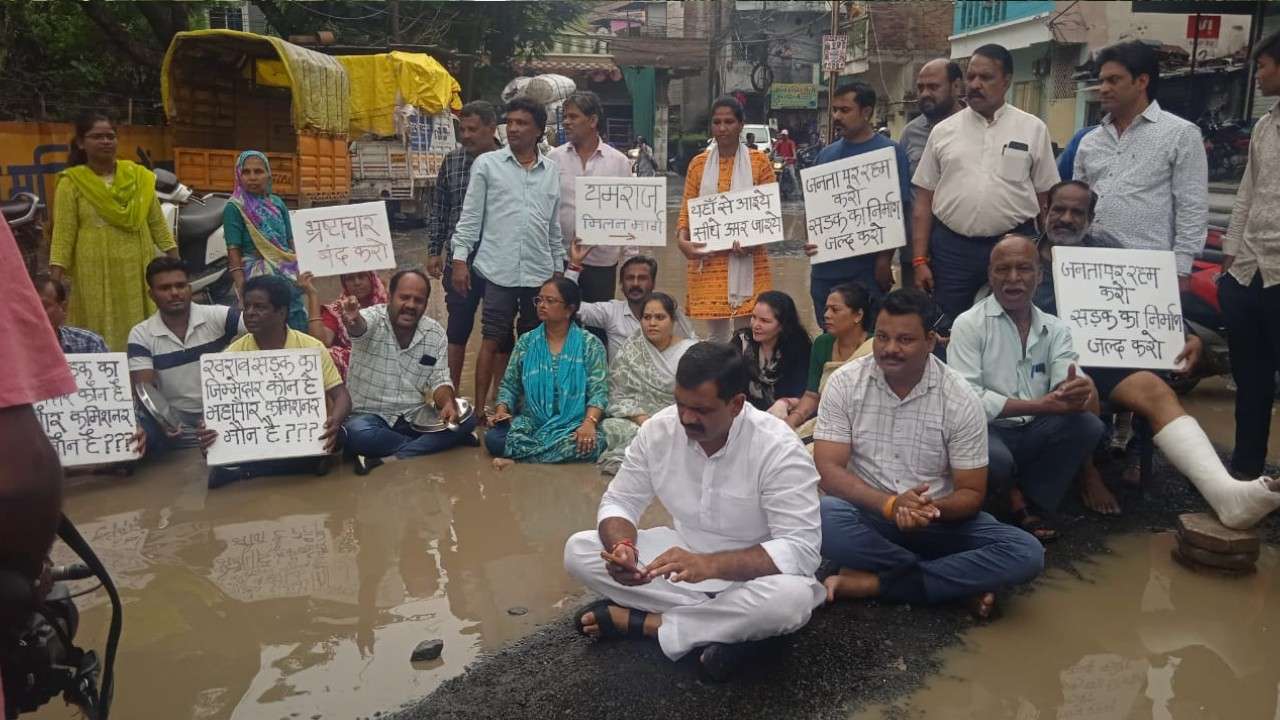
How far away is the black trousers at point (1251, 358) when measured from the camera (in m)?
4.26

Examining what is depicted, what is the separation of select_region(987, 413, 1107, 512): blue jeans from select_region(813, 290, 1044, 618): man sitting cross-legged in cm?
51

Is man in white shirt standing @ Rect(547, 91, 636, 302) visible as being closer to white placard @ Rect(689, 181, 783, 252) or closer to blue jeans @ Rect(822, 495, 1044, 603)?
white placard @ Rect(689, 181, 783, 252)

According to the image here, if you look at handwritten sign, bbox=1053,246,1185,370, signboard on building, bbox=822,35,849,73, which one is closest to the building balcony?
signboard on building, bbox=822,35,849,73

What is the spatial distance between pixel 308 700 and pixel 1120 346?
3522mm

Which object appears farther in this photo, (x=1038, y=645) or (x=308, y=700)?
(x=1038, y=645)

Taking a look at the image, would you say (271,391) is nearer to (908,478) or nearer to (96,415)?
(96,415)

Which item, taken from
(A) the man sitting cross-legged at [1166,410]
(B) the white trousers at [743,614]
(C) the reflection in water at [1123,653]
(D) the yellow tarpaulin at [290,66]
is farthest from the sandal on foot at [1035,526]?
(D) the yellow tarpaulin at [290,66]

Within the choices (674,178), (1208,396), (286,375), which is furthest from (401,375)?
(674,178)

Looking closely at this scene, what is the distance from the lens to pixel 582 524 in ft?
14.4

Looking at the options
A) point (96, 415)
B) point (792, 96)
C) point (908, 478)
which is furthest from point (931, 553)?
point (792, 96)

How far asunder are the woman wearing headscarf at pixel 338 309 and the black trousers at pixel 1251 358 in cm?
437

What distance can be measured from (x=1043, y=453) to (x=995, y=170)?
1422mm

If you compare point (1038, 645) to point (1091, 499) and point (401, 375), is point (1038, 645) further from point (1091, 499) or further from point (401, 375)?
point (401, 375)

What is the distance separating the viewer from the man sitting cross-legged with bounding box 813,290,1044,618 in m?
3.33
